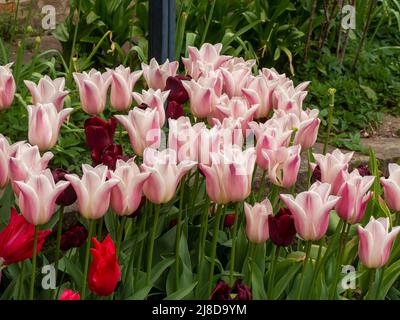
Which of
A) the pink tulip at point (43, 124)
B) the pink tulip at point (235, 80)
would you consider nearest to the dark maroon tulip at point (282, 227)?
the pink tulip at point (43, 124)

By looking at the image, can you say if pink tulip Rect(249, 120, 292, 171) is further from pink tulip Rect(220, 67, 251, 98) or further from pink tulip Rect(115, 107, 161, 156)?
pink tulip Rect(220, 67, 251, 98)

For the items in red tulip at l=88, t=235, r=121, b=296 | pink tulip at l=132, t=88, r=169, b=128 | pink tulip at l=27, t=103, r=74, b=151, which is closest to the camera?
red tulip at l=88, t=235, r=121, b=296

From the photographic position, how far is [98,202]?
202cm

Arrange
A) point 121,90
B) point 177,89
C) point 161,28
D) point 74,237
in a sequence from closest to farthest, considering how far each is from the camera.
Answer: point 74,237, point 121,90, point 177,89, point 161,28

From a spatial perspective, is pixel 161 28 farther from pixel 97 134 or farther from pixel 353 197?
pixel 353 197

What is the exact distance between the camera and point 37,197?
198cm

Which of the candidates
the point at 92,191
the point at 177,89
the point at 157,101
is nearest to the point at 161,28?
the point at 177,89

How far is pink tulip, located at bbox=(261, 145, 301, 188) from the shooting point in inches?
88.7

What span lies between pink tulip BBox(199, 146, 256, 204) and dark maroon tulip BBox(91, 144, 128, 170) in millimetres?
218

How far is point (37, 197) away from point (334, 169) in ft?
2.36

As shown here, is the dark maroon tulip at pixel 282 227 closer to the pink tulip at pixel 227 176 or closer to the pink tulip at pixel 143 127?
the pink tulip at pixel 227 176

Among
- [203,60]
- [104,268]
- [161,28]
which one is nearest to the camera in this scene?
[104,268]

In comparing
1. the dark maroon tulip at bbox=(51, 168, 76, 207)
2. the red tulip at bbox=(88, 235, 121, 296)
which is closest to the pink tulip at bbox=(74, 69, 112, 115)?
the dark maroon tulip at bbox=(51, 168, 76, 207)

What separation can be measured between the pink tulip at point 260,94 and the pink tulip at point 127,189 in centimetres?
67
